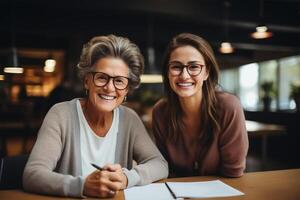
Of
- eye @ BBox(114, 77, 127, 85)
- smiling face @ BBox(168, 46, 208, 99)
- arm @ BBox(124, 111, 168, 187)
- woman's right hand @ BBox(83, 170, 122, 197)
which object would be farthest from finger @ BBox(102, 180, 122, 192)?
smiling face @ BBox(168, 46, 208, 99)

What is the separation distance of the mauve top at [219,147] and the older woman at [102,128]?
0.60ft

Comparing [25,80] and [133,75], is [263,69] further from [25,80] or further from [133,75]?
[133,75]

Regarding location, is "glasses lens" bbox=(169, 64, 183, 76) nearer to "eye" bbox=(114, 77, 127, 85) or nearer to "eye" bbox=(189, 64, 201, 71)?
"eye" bbox=(189, 64, 201, 71)

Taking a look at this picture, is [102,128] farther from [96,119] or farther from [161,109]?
[161,109]

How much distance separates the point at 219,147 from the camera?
158 centimetres

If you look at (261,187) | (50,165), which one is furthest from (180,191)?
(50,165)

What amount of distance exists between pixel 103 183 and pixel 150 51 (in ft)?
18.0

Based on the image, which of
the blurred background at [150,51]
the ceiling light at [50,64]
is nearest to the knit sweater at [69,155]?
the blurred background at [150,51]

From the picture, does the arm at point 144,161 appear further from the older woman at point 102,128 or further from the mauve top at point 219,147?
the mauve top at point 219,147

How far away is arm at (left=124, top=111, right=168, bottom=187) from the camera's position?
4.31ft

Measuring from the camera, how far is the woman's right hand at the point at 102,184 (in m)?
1.14

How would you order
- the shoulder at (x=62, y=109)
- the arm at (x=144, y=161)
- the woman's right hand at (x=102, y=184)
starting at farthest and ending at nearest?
the shoulder at (x=62, y=109) → the arm at (x=144, y=161) → the woman's right hand at (x=102, y=184)

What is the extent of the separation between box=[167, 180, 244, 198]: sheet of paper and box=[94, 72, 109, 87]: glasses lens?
22.8 inches

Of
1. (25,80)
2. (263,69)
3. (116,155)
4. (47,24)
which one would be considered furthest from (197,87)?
(263,69)
